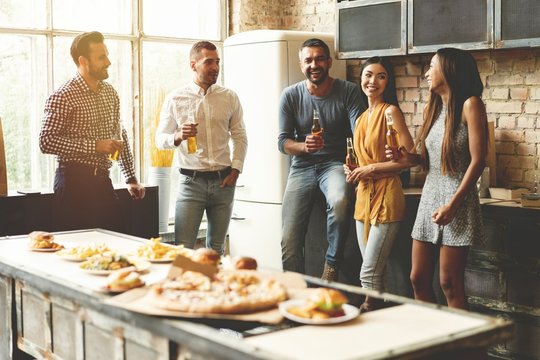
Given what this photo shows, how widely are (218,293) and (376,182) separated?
1987 millimetres

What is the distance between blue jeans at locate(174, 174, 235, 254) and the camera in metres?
4.86

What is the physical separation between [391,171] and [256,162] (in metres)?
1.87

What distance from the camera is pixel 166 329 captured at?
2203 millimetres

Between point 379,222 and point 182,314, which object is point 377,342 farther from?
point 379,222

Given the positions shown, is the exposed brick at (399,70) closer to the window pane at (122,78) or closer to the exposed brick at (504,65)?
the exposed brick at (504,65)

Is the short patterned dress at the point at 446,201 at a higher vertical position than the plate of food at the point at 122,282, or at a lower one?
higher

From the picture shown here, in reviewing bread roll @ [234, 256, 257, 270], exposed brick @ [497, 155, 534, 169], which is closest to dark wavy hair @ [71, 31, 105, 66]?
bread roll @ [234, 256, 257, 270]

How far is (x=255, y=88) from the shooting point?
581 cm

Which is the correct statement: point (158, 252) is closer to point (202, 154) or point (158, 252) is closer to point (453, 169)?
point (453, 169)

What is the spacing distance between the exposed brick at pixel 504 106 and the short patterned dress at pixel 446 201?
1.31 meters

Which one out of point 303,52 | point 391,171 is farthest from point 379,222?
point 303,52

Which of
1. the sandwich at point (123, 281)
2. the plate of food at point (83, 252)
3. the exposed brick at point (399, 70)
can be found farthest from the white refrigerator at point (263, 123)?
the sandwich at point (123, 281)

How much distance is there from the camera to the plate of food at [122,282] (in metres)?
2.58

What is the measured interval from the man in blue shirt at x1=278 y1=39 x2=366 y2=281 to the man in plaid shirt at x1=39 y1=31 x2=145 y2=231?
1.06 m
